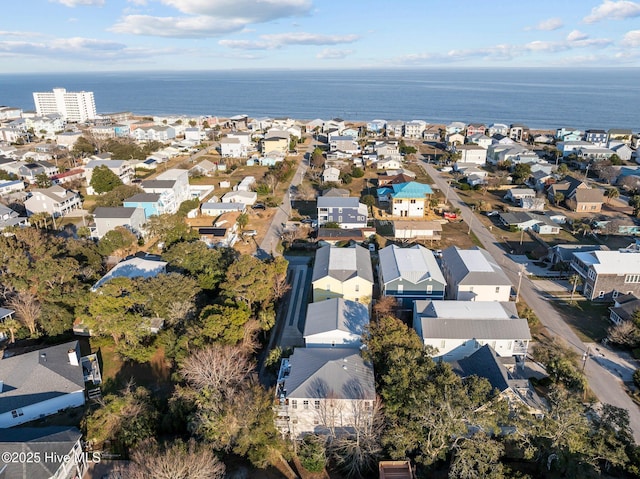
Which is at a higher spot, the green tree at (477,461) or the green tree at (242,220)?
the green tree at (242,220)

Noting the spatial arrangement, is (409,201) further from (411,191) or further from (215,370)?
(215,370)

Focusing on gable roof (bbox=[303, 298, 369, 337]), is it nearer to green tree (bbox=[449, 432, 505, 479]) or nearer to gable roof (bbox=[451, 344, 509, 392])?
gable roof (bbox=[451, 344, 509, 392])

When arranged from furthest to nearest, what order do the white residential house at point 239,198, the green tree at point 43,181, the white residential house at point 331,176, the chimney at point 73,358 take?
the white residential house at point 331,176, the green tree at point 43,181, the white residential house at point 239,198, the chimney at point 73,358

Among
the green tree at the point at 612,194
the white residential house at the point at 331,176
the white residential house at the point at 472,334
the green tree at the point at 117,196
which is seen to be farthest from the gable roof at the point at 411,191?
the green tree at the point at 117,196

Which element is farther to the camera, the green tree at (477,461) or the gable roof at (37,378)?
the gable roof at (37,378)

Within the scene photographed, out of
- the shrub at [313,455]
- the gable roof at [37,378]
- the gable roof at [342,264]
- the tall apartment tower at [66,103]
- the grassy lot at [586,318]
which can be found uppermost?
the tall apartment tower at [66,103]

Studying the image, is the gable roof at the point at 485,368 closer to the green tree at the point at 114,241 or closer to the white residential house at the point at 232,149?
the green tree at the point at 114,241

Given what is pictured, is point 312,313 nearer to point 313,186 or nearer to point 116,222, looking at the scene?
point 116,222

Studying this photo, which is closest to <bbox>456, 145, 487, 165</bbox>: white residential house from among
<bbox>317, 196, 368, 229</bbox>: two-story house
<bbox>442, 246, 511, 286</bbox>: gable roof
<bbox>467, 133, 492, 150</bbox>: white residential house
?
<bbox>467, 133, 492, 150</bbox>: white residential house
